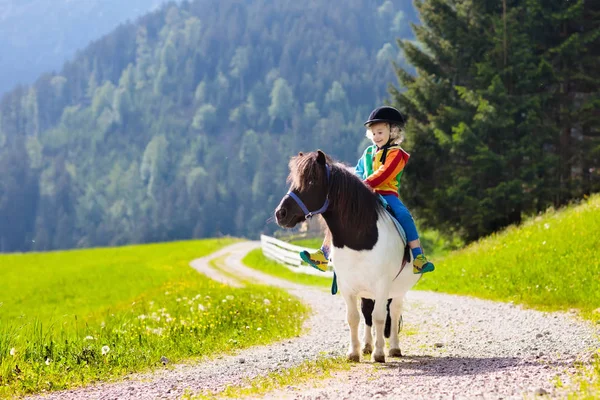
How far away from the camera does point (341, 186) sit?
6758 millimetres

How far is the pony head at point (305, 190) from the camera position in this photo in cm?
651

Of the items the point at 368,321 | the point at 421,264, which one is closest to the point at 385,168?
the point at 421,264

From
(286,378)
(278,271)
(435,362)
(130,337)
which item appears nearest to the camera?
(286,378)

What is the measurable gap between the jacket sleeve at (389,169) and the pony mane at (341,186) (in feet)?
1.39

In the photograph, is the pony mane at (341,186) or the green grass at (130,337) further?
A: the green grass at (130,337)

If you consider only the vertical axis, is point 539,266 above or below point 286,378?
above

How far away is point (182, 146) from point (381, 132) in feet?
589

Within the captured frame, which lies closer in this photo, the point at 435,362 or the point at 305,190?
the point at 305,190

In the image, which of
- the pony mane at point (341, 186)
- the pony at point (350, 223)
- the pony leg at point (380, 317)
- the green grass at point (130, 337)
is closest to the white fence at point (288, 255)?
the green grass at point (130, 337)

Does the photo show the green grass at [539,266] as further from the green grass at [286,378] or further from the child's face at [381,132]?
the green grass at [286,378]

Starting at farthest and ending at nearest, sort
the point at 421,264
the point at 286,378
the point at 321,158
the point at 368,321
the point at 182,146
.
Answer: the point at 182,146
the point at 368,321
the point at 421,264
the point at 321,158
the point at 286,378

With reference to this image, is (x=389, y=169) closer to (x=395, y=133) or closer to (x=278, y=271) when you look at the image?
(x=395, y=133)

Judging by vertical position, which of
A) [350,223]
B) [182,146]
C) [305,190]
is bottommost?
[350,223]

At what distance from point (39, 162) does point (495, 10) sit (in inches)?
7028
